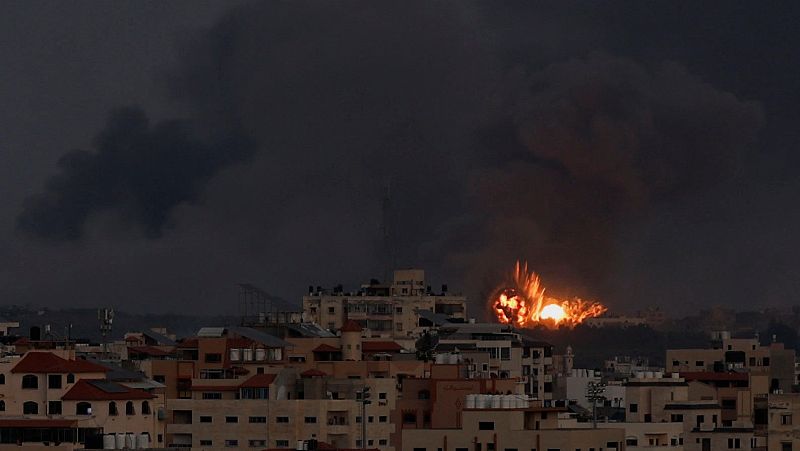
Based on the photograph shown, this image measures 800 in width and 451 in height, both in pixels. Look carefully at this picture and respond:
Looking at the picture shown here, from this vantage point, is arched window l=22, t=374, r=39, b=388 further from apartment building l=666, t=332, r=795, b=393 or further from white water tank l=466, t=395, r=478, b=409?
apartment building l=666, t=332, r=795, b=393

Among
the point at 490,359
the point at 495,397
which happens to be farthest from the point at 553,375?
the point at 495,397

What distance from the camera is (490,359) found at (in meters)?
140

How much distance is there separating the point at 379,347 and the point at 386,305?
139ft

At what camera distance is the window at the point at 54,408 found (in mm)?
92056

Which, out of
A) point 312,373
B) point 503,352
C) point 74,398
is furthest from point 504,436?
point 503,352

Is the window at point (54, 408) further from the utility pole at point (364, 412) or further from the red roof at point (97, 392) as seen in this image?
the utility pole at point (364, 412)

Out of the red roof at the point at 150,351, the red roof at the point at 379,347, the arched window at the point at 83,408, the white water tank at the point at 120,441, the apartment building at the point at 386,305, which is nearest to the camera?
the white water tank at the point at 120,441

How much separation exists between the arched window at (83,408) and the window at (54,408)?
1.91 ft

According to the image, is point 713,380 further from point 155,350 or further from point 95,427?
point 95,427

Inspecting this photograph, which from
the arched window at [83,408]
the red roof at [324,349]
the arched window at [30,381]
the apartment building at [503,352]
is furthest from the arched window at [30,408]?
the apartment building at [503,352]

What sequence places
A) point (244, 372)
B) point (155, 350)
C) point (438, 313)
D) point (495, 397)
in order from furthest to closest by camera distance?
point (438, 313)
point (155, 350)
point (244, 372)
point (495, 397)

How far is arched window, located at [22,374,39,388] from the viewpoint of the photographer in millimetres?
95188

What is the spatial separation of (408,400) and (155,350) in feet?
114

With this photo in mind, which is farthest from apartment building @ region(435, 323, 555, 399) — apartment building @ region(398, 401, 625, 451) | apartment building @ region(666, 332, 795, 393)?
apartment building @ region(398, 401, 625, 451)
